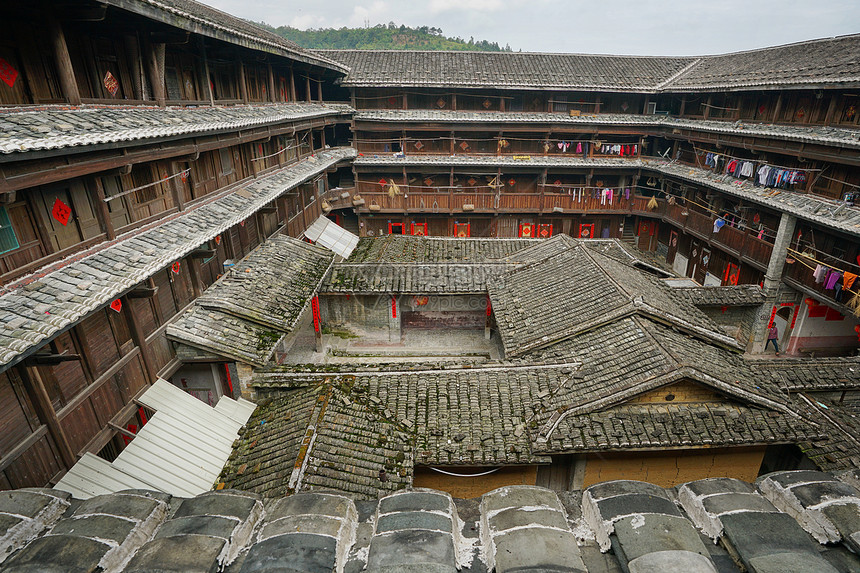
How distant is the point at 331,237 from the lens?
26.9 metres

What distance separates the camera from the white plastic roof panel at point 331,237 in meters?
25.7

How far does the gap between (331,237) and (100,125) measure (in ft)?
58.0

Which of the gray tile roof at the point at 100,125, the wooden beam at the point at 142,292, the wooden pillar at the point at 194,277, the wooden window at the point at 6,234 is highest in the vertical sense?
the gray tile roof at the point at 100,125

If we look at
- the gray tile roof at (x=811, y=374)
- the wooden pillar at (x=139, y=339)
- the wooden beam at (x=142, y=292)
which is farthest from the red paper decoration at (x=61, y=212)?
the gray tile roof at (x=811, y=374)

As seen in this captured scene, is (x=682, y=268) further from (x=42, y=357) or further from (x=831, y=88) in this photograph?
(x=42, y=357)

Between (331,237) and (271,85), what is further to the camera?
(331,237)

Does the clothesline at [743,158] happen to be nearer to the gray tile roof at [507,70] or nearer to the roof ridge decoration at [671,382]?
the gray tile roof at [507,70]

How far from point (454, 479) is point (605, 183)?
29634 mm

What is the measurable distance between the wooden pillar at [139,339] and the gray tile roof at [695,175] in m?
23.4

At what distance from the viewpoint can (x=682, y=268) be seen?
3262 centimetres

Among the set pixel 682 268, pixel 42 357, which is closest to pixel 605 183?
pixel 682 268

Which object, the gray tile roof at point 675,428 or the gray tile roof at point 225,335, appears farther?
the gray tile roof at point 225,335

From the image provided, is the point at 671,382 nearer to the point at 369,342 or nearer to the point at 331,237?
the point at 369,342

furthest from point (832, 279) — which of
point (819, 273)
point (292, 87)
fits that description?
point (292, 87)
